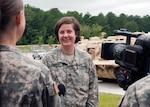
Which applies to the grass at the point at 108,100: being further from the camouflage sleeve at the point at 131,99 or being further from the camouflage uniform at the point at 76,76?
the camouflage sleeve at the point at 131,99

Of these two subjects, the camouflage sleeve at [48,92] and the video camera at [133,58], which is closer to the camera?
the camouflage sleeve at [48,92]

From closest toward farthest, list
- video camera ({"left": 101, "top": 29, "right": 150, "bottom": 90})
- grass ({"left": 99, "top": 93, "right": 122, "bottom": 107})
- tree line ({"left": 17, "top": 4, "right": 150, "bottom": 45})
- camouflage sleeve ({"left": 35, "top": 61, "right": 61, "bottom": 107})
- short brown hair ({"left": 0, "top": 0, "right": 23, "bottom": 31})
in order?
short brown hair ({"left": 0, "top": 0, "right": 23, "bottom": 31}) < camouflage sleeve ({"left": 35, "top": 61, "right": 61, "bottom": 107}) < video camera ({"left": 101, "top": 29, "right": 150, "bottom": 90}) < grass ({"left": 99, "top": 93, "right": 122, "bottom": 107}) < tree line ({"left": 17, "top": 4, "right": 150, "bottom": 45})

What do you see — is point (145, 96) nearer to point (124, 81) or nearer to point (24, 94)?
point (24, 94)

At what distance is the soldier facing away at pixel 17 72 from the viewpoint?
6.40 feet

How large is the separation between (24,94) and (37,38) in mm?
50324

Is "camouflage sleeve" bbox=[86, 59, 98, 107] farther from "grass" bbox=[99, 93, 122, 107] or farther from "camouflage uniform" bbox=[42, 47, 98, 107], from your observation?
"grass" bbox=[99, 93, 122, 107]

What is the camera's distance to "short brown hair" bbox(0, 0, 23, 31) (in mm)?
1887

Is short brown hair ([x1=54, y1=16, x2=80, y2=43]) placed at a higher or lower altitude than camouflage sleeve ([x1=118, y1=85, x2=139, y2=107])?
higher

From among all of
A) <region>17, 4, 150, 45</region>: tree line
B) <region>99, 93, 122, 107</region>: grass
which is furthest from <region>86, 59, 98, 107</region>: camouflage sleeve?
<region>17, 4, 150, 45</region>: tree line

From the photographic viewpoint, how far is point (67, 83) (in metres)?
3.56

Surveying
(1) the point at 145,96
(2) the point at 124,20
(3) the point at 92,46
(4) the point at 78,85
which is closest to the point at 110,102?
(4) the point at 78,85

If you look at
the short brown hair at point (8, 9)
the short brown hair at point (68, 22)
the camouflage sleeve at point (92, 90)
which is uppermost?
the short brown hair at point (8, 9)

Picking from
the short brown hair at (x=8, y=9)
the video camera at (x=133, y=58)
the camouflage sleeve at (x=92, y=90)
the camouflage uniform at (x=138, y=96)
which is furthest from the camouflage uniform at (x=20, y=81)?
the camouflage sleeve at (x=92, y=90)

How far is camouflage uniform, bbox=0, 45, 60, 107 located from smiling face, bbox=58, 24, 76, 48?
152 cm
